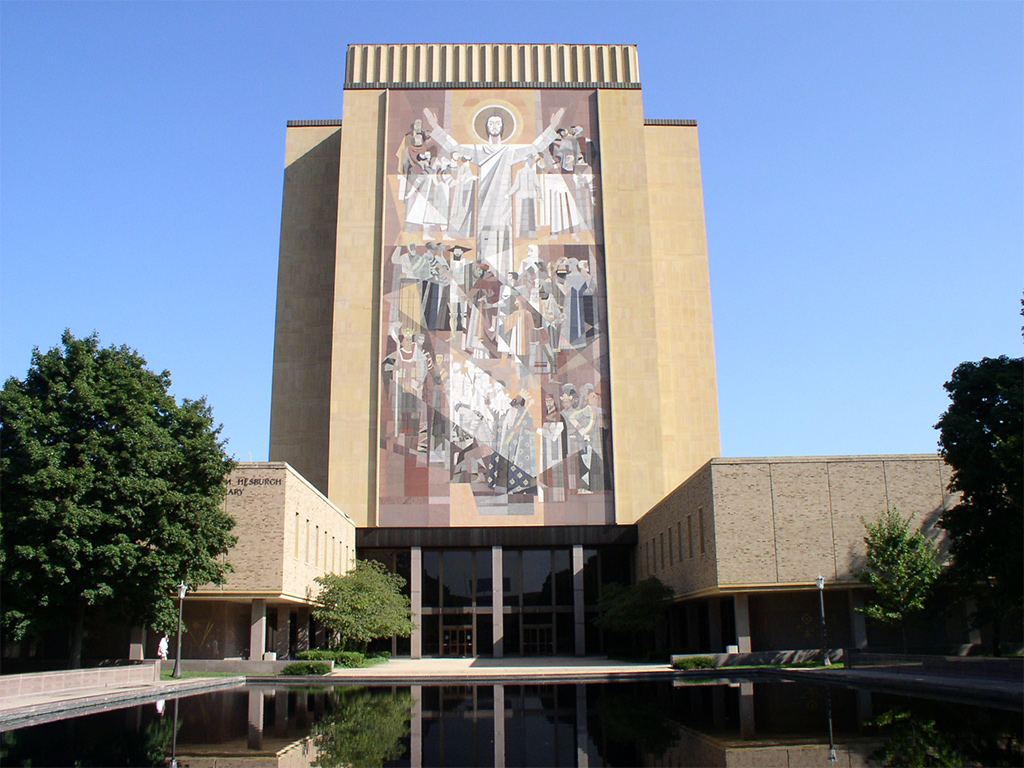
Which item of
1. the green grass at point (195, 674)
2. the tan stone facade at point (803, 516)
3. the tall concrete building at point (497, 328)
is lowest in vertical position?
the green grass at point (195, 674)

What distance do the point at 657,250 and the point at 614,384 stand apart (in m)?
12.2

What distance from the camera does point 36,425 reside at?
34.5 m

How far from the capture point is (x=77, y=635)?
119 ft

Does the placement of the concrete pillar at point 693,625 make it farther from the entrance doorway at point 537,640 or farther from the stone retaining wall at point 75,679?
the stone retaining wall at point 75,679

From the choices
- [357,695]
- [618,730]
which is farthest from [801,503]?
[618,730]

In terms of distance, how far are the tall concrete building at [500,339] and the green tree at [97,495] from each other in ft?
79.9

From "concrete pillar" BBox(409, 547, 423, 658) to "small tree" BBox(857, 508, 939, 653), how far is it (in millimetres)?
30218

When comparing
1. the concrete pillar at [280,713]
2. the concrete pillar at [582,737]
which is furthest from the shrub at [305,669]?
the concrete pillar at [582,737]

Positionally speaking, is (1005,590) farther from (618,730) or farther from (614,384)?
(614,384)

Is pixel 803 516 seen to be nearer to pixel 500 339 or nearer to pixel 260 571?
pixel 260 571

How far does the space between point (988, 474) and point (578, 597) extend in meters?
35.5

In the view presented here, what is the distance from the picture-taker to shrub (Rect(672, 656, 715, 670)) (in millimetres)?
40031

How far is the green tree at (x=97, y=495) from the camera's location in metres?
33.3

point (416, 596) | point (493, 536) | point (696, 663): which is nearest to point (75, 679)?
point (696, 663)
